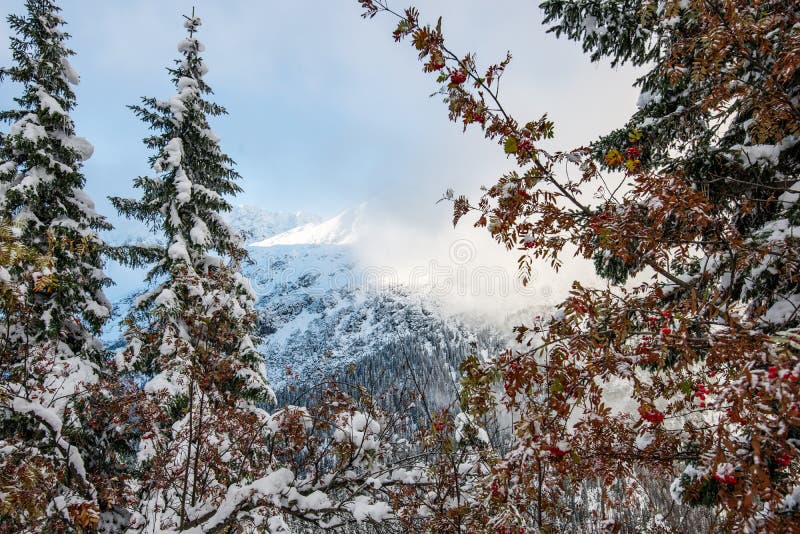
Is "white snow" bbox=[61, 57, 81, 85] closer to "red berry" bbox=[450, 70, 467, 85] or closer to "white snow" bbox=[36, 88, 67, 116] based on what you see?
"white snow" bbox=[36, 88, 67, 116]

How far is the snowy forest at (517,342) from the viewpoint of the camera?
6.42ft

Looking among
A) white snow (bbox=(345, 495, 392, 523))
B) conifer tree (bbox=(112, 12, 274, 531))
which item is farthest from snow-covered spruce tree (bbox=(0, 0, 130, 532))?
white snow (bbox=(345, 495, 392, 523))

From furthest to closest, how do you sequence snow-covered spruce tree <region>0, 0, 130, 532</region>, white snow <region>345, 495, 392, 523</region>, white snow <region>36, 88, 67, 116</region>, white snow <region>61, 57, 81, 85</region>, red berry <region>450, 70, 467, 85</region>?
white snow <region>61, 57, 81, 85</region> → white snow <region>36, 88, 67, 116</region> → snow-covered spruce tree <region>0, 0, 130, 532</region> → white snow <region>345, 495, 392, 523</region> → red berry <region>450, 70, 467, 85</region>

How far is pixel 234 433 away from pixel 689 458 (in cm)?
713

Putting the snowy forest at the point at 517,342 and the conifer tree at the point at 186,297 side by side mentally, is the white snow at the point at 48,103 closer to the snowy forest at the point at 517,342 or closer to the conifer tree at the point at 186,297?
the snowy forest at the point at 517,342

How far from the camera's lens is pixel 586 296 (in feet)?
6.84

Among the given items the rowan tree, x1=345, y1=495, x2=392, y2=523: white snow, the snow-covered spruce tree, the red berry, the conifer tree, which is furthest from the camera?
the snow-covered spruce tree

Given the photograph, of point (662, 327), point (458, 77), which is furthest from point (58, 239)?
point (662, 327)

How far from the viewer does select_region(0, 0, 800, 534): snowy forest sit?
196cm

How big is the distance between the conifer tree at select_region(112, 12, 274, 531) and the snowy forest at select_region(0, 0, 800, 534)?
0.09 metres

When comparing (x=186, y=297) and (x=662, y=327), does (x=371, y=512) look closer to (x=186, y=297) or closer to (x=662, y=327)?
(x=662, y=327)

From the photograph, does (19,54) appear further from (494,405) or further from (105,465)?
(494,405)

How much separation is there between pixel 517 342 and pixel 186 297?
7315 millimetres

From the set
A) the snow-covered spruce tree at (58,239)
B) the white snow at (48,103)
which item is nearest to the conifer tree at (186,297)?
the snow-covered spruce tree at (58,239)
